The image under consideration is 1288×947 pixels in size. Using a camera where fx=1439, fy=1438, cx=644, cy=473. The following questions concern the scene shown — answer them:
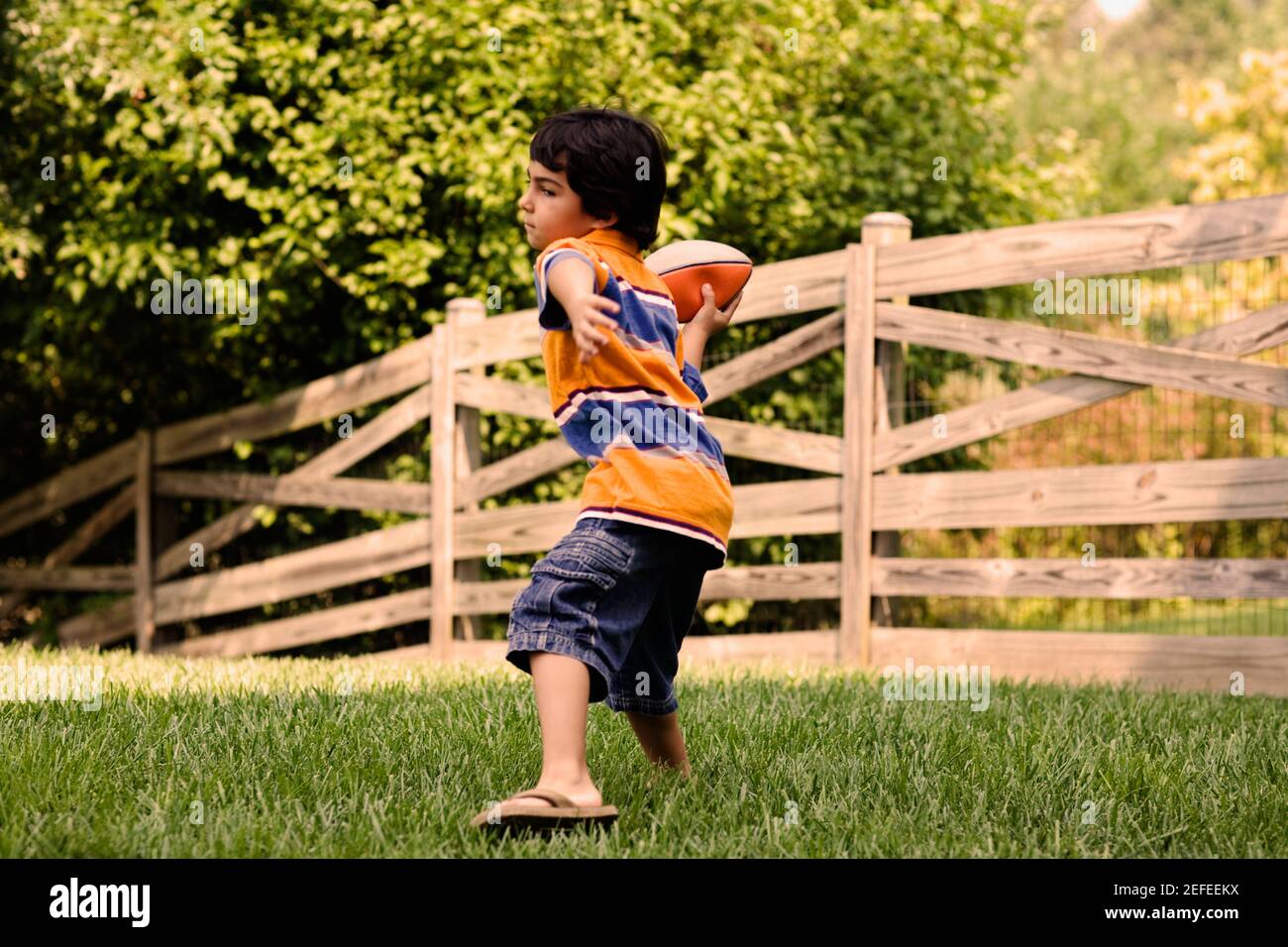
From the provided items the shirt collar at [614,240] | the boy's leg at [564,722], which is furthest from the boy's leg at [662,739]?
the shirt collar at [614,240]

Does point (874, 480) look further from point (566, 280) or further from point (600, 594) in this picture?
point (566, 280)

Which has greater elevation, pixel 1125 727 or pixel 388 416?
pixel 388 416

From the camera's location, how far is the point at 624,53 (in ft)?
24.6

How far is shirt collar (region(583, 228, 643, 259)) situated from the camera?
3.09 metres

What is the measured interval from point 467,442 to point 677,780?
4.69 meters

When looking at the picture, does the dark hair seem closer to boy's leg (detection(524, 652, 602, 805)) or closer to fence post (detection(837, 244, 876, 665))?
boy's leg (detection(524, 652, 602, 805))

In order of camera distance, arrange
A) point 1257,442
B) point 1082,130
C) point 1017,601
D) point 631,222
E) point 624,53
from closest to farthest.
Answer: point 631,222, point 624,53, point 1017,601, point 1257,442, point 1082,130

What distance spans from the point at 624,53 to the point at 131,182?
9.14ft

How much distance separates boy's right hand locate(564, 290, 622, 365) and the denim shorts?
421 mm
